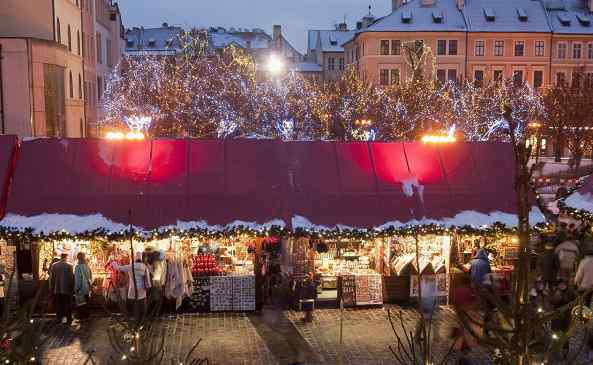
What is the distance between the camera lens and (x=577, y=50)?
189ft

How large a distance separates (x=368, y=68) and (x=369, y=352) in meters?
48.5

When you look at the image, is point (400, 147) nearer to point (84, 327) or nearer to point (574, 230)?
point (574, 230)

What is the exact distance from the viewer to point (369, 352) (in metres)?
11.7

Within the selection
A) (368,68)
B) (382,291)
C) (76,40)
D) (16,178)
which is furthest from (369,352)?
(368,68)

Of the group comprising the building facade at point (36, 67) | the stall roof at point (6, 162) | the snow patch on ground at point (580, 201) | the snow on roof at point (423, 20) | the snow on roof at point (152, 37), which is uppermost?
the snow on roof at point (152, 37)

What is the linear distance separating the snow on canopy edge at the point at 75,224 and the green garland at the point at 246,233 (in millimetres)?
67

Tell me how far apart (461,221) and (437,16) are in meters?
46.9

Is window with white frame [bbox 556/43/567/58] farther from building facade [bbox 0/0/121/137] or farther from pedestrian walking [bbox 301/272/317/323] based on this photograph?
pedestrian walking [bbox 301/272/317/323]

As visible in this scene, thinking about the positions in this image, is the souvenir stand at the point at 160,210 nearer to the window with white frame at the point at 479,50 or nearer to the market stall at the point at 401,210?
the market stall at the point at 401,210

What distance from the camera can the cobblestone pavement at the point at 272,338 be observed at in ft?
37.2

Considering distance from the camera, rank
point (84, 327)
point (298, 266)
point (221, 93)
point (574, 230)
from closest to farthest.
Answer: point (84, 327) < point (298, 266) < point (574, 230) < point (221, 93)

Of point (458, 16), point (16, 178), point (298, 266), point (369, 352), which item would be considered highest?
point (458, 16)

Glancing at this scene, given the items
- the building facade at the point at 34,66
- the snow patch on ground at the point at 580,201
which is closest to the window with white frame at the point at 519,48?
the building facade at the point at 34,66

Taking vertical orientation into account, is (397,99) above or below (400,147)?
above
